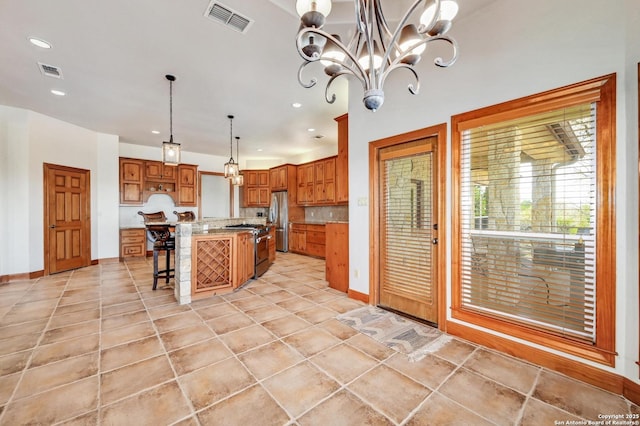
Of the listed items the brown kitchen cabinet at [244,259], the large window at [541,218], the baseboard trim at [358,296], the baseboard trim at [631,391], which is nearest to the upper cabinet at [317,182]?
the brown kitchen cabinet at [244,259]

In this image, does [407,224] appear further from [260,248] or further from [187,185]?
[187,185]

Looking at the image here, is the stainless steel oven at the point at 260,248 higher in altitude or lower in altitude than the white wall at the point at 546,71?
lower

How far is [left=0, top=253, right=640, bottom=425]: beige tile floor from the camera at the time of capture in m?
1.53

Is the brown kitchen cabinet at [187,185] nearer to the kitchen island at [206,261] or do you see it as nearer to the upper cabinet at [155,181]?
the upper cabinet at [155,181]

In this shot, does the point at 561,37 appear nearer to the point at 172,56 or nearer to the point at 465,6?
the point at 465,6

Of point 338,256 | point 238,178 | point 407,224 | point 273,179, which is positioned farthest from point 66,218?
point 407,224

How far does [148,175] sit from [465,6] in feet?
24.7

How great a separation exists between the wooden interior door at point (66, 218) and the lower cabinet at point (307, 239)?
473 centimetres

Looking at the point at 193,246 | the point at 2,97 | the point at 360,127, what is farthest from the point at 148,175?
the point at 360,127

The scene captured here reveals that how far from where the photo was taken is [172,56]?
301 cm

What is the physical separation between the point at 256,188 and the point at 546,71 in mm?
7475

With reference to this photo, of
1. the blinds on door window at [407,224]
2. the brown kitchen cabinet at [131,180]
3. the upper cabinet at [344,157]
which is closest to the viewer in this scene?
the blinds on door window at [407,224]

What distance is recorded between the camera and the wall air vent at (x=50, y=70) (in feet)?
10.5

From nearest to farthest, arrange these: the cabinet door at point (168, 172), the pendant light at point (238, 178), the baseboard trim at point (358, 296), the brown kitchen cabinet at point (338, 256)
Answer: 1. the baseboard trim at point (358, 296)
2. the brown kitchen cabinet at point (338, 256)
3. the pendant light at point (238, 178)
4. the cabinet door at point (168, 172)
